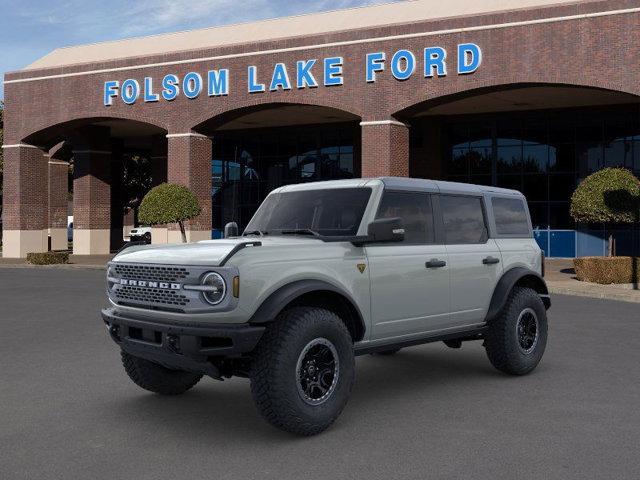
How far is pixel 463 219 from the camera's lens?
25.5ft

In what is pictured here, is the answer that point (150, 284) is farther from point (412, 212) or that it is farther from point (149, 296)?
point (412, 212)

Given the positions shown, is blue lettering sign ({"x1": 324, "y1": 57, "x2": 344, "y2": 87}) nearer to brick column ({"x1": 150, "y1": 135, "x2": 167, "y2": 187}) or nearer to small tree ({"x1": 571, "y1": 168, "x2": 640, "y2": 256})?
small tree ({"x1": 571, "y1": 168, "x2": 640, "y2": 256})

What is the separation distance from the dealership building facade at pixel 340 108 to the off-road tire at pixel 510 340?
18.5 meters

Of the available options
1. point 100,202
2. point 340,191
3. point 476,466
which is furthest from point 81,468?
point 100,202

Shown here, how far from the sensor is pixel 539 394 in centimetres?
721

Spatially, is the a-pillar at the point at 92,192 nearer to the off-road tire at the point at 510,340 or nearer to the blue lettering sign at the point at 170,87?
the blue lettering sign at the point at 170,87

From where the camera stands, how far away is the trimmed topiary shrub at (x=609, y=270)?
20469 mm

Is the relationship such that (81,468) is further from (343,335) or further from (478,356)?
(478,356)

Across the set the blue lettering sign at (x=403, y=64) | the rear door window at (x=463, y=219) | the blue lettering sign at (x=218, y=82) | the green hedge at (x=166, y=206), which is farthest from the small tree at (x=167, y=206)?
the rear door window at (x=463, y=219)

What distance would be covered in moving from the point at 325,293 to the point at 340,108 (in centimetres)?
2325

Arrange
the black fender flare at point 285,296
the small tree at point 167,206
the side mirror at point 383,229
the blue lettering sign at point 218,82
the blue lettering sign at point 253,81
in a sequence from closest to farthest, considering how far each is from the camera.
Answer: the black fender flare at point 285,296, the side mirror at point 383,229, the small tree at point 167,206, the blue lettering sign at point 253,81, the blue lettering sign at point 218,82

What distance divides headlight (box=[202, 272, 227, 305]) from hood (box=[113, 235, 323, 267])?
0.10 metres

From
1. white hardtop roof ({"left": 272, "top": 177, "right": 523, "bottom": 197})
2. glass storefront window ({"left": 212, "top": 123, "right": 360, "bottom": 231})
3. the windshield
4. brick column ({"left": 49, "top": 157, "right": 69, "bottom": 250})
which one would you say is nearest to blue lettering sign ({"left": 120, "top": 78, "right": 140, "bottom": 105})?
glass storefront window ({"left": 212, "top": 123, "right": 360, "bottom": 231})

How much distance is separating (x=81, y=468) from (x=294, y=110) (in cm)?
3025
